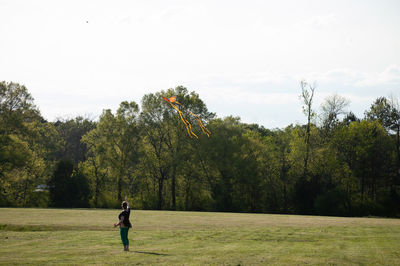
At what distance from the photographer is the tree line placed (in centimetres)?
7200

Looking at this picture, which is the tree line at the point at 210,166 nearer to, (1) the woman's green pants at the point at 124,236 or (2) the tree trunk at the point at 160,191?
(2) the tree trunk at the point at 160,191

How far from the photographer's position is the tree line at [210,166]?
72.0 metres

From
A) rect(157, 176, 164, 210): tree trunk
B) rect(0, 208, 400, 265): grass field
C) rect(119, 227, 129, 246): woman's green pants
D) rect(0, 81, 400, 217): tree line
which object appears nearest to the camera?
rect(0, 208, 400, 265): grass field

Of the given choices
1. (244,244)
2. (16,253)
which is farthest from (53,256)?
(244,244)

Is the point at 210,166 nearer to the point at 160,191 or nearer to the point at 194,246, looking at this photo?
the point at 160,191

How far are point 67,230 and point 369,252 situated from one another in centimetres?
1953

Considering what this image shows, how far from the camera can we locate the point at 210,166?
7888cm

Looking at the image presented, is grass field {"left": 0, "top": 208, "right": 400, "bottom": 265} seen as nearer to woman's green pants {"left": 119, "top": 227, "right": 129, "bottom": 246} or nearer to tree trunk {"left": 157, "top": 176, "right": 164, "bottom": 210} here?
woman's green pants {"left": 119, "top": 227, "right": 129, "bottom": 246}

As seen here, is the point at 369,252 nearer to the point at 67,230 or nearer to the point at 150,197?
the point at 67,230

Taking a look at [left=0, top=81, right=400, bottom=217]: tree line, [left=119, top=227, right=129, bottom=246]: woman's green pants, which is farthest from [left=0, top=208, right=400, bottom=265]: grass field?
[left=0, top=81, right=400, bottom=217]: tree line

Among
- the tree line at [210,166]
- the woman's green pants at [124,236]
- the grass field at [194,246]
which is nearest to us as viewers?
the grass field at [194,246]

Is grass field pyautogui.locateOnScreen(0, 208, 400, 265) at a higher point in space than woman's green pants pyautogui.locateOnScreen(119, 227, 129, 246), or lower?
lower

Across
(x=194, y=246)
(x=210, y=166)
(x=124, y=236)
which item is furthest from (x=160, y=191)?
(x=124, y=236)

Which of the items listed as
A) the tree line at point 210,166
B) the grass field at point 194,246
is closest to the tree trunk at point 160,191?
the tree line at point 210,166
